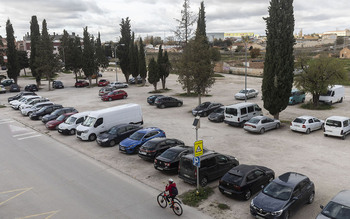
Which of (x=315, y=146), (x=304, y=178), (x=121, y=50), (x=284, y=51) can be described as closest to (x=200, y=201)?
(x=304, y=178)

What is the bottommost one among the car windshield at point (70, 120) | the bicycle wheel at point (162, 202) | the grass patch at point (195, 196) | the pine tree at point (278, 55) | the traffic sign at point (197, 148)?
the grass patch at point (195, 196)

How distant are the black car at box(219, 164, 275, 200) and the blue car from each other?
290 inches

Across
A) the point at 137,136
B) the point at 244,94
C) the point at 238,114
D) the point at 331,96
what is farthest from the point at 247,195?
the point at 244,94

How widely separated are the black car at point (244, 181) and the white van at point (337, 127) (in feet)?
33.5

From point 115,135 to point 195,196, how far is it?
943 cm

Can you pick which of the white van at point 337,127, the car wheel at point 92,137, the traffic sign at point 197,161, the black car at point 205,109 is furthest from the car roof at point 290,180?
the black car at point 205,109

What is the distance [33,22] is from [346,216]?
6462 centimetres

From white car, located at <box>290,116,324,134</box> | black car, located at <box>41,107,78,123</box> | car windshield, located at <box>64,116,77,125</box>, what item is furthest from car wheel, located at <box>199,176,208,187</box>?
black car, located at <box>41,107,78,123</box>

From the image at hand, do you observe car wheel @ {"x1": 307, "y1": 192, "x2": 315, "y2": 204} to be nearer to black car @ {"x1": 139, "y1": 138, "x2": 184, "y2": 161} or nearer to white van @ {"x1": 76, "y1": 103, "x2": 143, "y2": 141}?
black car @ {"x1": 139, "y1": 138, "x2": 184, "y2": 161}

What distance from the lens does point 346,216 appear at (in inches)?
345

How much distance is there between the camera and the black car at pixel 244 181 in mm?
11633

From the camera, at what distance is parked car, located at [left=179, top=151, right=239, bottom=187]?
13.1 metres

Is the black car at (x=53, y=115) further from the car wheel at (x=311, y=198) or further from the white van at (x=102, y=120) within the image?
the car wheel at (x=311, y=198)

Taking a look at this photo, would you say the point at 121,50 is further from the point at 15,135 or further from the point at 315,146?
the point at 315,146
